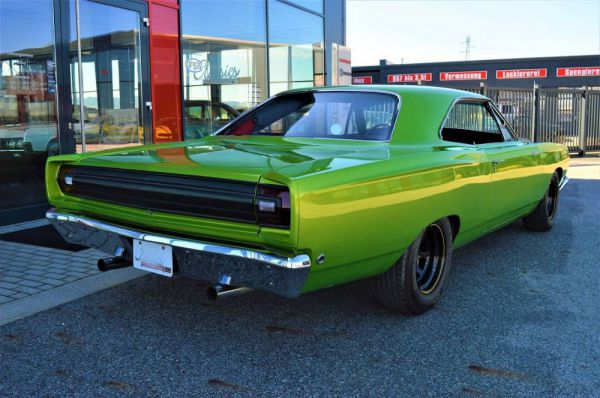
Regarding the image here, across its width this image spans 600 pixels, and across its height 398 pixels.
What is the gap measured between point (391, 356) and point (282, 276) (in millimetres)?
831

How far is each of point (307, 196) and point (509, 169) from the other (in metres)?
2.58

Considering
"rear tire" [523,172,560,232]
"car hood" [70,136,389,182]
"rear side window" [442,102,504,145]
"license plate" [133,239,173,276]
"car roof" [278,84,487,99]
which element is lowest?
"rear tire" [523,172,560,232]

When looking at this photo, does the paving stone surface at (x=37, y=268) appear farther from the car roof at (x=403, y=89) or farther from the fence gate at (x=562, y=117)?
the fence gate at (x=562, y=117)

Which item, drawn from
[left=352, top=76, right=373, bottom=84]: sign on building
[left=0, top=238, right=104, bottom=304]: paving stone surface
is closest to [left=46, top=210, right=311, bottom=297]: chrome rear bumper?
[left=0, top=238, right=104, bottom=304]: paving stone surface

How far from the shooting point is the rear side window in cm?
424

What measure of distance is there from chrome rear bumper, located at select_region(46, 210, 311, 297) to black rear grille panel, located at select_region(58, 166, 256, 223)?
15 centimetres

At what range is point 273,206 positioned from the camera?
2654mm

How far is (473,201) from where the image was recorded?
13.1 feet

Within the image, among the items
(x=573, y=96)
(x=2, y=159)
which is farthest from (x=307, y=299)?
(x=573, y=96)

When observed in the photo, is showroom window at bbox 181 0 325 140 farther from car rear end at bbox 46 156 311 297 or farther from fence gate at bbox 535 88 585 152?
fence gate at bbox 535 88 585 152

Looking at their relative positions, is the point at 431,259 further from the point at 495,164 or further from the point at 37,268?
the point at 37,268

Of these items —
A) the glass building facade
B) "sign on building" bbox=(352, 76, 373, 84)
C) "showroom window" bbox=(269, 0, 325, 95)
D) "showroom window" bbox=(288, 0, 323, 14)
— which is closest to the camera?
the glass building facade

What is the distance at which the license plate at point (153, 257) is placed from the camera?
3.03m

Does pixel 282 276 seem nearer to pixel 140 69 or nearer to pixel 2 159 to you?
pixel 2 159
